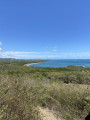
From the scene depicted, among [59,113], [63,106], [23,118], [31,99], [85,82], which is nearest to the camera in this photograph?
[23,118]

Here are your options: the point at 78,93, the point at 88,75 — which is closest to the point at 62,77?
the point at 88,75

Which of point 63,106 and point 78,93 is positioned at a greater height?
point 78,93

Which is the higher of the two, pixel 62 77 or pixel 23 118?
pixel 23 118

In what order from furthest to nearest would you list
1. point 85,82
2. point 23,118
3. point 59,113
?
point 85,82, point 59,113, point 23,118

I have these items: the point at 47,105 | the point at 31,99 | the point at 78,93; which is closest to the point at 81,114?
the point at 78,93

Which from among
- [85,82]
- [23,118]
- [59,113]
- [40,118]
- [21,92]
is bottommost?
[85,82]

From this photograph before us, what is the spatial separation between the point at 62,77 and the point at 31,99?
30.6ft

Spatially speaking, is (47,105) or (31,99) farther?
(47,105)

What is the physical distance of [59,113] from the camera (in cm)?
289

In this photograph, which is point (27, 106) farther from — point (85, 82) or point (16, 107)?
point (85, 82)

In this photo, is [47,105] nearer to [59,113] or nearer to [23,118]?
[59,113]

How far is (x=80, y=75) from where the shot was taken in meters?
9.54

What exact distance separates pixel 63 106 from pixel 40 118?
4.31 feet

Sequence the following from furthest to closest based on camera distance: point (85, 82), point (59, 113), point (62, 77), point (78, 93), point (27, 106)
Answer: point (62, 77) → point (85, 82) → point (78, 93) → point (59, 113) → point (27, 106)
